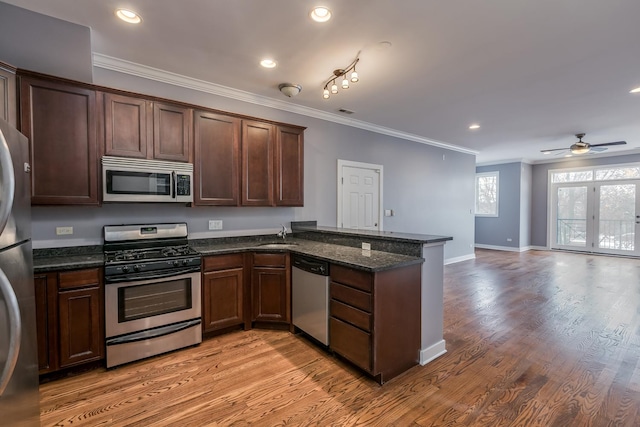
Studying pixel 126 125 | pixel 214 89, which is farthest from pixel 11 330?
pixel 214 89

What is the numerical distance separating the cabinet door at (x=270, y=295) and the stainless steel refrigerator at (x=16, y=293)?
1.84 m

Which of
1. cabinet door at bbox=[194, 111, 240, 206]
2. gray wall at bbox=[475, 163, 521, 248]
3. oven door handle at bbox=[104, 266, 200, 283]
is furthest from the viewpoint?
gray wall at bbox=[475, 163, 521, 248]

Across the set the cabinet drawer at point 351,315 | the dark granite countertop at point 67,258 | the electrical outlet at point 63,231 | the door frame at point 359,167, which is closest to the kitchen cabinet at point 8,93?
the electrical outlet at point 63,231

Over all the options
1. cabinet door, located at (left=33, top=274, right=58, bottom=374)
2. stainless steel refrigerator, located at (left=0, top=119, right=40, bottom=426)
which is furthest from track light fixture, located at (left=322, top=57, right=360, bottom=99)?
cabinet door, located at (left=33, top=274, right=58, bottom=374)

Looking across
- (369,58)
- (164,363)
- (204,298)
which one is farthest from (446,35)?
(164,363)

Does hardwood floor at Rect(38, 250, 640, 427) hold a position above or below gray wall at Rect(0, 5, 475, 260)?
below

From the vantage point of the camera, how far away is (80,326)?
2.34 m

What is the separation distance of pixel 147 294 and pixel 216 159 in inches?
59.8

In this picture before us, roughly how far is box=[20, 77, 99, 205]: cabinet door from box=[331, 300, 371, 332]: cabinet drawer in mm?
2310

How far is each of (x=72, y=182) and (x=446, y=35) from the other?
11.1 feet

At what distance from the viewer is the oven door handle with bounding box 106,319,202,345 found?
2.46 m

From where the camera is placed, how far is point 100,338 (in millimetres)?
2416

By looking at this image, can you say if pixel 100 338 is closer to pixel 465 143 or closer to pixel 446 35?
pixel 446 35

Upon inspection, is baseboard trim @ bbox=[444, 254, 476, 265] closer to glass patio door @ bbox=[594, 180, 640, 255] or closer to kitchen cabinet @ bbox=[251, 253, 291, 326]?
glass patio door @ bbox=[594, 180, 640, 255]
